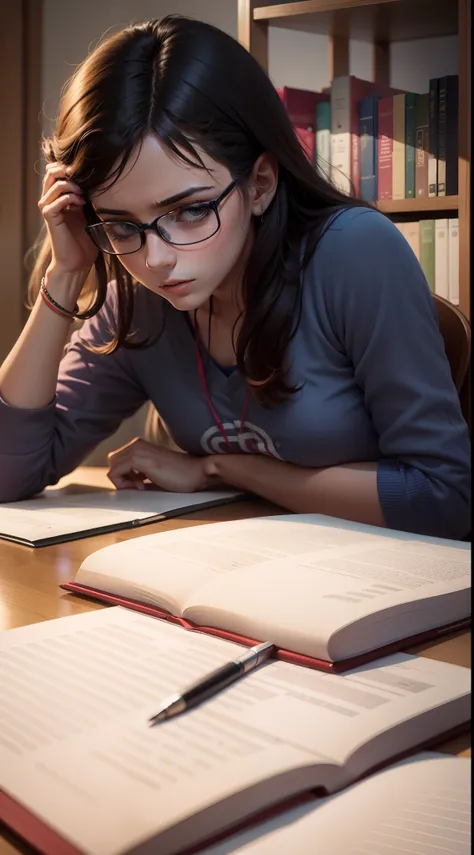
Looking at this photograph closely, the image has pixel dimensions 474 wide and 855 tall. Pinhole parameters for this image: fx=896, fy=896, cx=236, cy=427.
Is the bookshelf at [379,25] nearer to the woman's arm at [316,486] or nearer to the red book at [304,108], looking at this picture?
the red book at [304,108]

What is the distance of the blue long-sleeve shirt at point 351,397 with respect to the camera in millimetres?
1149

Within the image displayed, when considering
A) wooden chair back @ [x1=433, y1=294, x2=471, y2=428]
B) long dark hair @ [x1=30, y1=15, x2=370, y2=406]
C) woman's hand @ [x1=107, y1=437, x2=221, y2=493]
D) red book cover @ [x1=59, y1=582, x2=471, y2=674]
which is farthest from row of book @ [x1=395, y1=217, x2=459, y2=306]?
red book cover @ [x1=59, y1=582, x2=471, y2=674]

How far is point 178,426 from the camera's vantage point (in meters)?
1.37

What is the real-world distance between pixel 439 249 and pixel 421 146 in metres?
0.25

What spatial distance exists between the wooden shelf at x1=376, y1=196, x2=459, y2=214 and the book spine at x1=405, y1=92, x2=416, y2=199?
30 millimetres

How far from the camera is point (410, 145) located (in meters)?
2.13

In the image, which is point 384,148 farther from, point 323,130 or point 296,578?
point 296,578

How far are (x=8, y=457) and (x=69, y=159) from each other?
436 mm

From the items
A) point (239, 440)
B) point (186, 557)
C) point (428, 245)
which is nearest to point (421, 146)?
point (428, 245)

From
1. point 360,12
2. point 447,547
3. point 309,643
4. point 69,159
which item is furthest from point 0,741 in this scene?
Result: point 360,12

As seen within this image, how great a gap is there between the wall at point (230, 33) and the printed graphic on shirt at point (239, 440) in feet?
4.31

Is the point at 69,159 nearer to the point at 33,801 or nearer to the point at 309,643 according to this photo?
the point at 309,643

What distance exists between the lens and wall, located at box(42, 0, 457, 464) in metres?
2.32

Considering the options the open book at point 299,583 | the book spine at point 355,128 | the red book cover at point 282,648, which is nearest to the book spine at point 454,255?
the book spine at point 355,128
